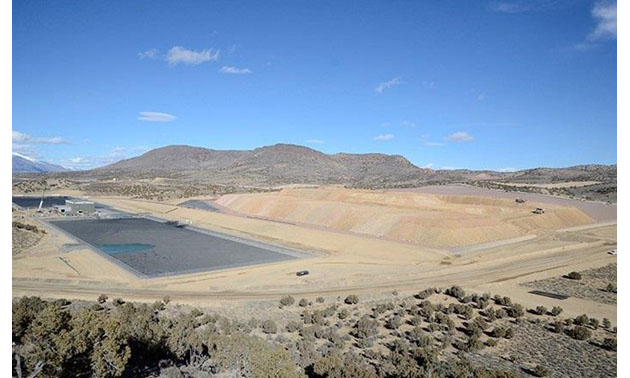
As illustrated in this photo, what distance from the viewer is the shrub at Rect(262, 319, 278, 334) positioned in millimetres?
23531

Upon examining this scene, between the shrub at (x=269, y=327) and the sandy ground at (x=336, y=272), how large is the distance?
3.83 m

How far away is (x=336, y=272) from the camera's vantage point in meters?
37.7

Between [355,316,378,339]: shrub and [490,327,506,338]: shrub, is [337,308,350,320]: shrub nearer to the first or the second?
[355,316,378,339]: shrub

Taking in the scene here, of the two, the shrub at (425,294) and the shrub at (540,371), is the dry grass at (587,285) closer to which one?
the shrub at (425,294)

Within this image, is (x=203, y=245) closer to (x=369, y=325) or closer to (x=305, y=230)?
(x=305, y=230)

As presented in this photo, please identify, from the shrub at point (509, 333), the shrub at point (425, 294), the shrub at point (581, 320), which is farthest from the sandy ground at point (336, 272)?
the shrub at point (509, 333)

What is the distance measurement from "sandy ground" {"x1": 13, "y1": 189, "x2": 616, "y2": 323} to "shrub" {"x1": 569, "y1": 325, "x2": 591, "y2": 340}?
4754 mm

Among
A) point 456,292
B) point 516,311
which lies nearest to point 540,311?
point 516,311

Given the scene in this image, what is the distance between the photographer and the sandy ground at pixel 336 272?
3042 cm

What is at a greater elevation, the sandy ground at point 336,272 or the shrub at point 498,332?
the sandy ground at point 336,272

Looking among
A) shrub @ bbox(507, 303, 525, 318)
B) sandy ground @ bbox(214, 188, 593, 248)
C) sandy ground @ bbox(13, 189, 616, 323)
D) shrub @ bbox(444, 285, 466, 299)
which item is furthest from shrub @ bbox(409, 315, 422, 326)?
sandy ground @ bbox(214, 188, 593, 248)

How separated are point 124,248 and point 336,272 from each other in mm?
25777

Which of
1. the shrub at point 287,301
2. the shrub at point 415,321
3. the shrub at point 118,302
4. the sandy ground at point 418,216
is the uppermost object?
the sandy ground at point 418,216

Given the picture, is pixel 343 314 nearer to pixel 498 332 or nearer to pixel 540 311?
pixel 498 332
